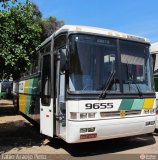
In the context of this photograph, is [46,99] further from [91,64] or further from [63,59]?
[91,64]

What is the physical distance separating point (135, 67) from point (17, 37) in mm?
3407

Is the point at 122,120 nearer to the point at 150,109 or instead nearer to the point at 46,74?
the point at 150,109

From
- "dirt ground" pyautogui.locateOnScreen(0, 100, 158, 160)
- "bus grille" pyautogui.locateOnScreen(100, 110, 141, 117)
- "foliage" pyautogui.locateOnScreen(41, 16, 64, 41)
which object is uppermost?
"foliage" pyautogui.locateOnScreen(41, 16, 64, 41)

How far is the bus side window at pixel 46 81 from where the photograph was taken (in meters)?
9.34

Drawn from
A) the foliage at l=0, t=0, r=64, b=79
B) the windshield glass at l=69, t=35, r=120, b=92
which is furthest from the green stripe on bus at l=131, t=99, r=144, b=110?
the foliage at l=0, t=0, r=64, b=79

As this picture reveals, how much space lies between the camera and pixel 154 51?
1155 cm

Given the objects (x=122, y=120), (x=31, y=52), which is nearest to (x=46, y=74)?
(x=31, y=52)

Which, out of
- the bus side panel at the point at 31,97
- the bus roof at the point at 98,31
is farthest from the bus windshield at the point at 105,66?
the bus side panel at the point at 31,97

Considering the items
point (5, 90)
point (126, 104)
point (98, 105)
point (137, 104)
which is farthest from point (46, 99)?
point (5, 90)

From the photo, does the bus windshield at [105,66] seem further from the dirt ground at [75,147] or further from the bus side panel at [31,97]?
the bus side panel at [31,97]

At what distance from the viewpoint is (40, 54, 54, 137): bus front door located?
9.09 m

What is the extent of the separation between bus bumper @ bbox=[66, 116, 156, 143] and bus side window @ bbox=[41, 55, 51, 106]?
166cm

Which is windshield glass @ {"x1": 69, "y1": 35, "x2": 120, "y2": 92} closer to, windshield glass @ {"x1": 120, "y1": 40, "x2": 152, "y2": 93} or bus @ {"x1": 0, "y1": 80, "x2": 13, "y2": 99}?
windshield glass @ {"x1": 120, "y1": 40, "x2": 152, "y2": 93}

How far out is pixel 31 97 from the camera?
39.8ft
